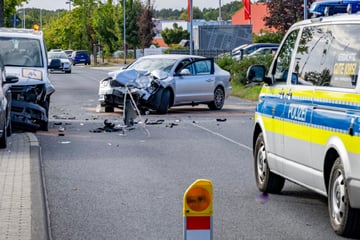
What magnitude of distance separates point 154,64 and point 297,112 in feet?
56.3

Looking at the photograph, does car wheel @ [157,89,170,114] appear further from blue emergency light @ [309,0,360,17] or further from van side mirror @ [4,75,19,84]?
blue emergency light @ [309,0,360,17]

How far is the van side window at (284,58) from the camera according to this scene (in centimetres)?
1150

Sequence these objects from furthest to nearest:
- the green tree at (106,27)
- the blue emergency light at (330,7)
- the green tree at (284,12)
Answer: the green tree at (106,27), the green tree at (284,12), the blue emergency light at (330,7)

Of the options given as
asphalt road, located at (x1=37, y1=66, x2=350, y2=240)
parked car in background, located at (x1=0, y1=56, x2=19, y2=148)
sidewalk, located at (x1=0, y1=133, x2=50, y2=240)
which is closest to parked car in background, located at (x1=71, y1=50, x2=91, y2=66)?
asphalt road, located at (x1=37, y1=66, x2=350, y2=240)

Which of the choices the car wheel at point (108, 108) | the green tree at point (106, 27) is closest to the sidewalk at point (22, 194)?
the car wheel at point (108, 108)

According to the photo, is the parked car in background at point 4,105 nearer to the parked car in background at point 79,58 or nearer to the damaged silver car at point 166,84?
the damaged silver car at point 166,84

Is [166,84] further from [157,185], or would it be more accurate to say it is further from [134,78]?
[157,185]

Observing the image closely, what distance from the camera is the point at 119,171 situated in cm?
1445

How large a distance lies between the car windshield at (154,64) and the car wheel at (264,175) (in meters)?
14.9

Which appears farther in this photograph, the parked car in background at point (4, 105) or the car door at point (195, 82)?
the car door at point (195, 82)

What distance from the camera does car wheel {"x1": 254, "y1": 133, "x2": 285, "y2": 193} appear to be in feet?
39.2

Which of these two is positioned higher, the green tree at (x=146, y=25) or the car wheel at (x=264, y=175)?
the green tree at (x=146, y=25)

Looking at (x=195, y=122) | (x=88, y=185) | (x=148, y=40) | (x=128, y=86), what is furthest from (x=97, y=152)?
(x=148, y=40)

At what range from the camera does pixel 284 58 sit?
11781 mm
